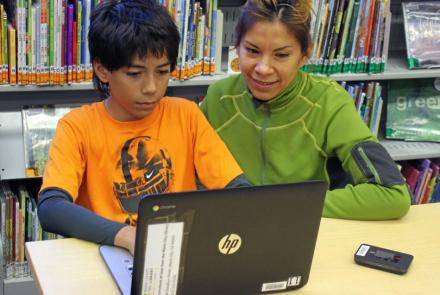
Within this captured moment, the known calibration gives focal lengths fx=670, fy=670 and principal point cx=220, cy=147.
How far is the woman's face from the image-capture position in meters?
1.57

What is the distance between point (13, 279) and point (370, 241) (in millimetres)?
1498

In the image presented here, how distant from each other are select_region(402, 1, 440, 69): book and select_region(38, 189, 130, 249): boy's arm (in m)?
1.76

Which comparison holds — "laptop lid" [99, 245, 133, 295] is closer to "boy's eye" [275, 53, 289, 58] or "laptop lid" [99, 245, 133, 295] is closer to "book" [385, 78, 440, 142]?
"boy's eye" [275, 53, 289, 58]

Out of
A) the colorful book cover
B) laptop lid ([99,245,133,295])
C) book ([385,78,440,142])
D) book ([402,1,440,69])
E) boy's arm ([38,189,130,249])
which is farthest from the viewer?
book ([385,78,440,142])

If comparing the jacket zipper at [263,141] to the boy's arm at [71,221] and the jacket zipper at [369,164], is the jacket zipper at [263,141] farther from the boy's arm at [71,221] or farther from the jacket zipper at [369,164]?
A: the boy's arm at [71,221]

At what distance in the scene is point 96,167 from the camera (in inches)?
58.8

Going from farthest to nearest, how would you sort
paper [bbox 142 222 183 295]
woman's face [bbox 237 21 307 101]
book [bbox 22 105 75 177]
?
book [bbox 22 105 75 177]
woman's face [bbox 237 21 307 101]
paper [bbox 142 222 183 295]

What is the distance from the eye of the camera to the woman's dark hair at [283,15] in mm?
1572

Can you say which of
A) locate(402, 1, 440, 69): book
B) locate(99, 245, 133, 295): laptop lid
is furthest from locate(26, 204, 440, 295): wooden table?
locate(402, 1, 440, 69): book

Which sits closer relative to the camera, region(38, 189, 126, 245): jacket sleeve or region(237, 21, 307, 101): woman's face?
region(38, 189, 126, 245): jacket sleeve

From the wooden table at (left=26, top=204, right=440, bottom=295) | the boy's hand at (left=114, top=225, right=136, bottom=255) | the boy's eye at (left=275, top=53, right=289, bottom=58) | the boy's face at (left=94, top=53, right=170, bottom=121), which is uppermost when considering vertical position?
the boy's eye at (left=275, top=53, right=289, bottom=58)

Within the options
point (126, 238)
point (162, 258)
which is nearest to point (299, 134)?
point (126, 238)

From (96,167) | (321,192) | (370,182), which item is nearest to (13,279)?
(96,167)

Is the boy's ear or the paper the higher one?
the boy's ear
